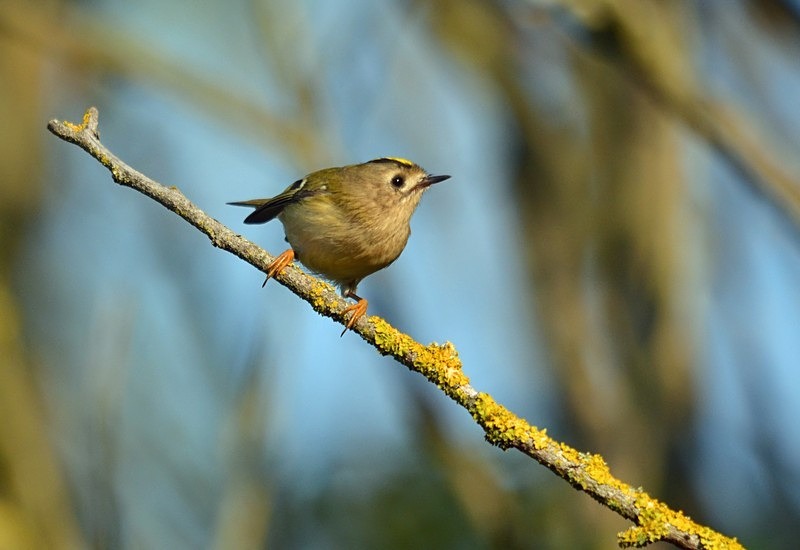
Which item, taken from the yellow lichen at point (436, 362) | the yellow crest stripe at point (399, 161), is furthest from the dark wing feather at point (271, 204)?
the yellow lichen at point (436, 362)

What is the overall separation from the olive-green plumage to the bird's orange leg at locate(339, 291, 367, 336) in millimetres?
259

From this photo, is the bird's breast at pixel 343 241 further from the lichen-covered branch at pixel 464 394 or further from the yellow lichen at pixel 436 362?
the yellow lichen at pixel 436 362

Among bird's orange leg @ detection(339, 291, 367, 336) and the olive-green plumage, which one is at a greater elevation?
the olive-green plumage

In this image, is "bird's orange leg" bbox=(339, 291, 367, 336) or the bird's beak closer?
"bird's orange leg" bbox=(339, 291, 367, 336)

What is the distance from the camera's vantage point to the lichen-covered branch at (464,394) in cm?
217

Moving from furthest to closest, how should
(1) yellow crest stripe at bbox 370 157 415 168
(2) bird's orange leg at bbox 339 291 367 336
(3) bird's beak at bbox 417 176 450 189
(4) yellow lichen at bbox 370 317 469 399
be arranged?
(1) yellow crest stripe at bbox 370 157 415 168
(3) bird's beak at bbox 417 176 450 189
(2) bird's orange leg at bbox 339 291 367 336
(4) yellow lichen at bbox 370 317 469 399

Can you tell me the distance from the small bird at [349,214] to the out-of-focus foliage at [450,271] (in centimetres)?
44

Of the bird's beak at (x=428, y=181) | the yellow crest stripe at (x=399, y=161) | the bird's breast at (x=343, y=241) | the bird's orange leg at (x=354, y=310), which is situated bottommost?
the bird's orange leg at (x=354, y=310)

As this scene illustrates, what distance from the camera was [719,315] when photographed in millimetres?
5648

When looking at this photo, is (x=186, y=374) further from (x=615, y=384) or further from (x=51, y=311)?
(x=615, y=384)

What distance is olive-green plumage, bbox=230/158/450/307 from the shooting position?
4.30 metres

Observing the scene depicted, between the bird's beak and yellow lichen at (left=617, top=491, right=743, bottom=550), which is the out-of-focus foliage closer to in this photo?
the bird's beak

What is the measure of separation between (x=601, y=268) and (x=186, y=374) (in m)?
3.51

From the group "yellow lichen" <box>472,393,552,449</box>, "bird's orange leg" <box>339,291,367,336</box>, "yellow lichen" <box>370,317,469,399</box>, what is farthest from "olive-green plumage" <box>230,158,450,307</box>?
"yellow lichen" <box>472,393,552,449</box>
